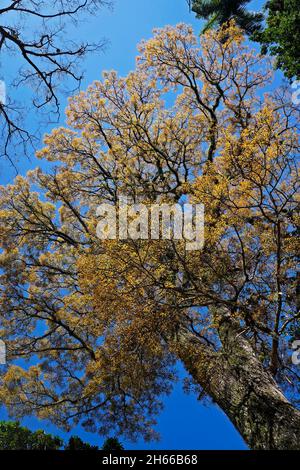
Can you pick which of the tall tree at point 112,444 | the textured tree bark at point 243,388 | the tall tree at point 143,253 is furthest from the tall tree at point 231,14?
the tall tree at point 112,444

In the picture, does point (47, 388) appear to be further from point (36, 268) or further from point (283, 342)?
point (283, 342)

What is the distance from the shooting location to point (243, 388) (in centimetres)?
491

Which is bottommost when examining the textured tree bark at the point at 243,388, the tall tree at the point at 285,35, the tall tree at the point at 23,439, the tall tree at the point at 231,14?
the tall tree at the point at 23,439

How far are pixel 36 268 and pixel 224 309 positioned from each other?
5.97 m

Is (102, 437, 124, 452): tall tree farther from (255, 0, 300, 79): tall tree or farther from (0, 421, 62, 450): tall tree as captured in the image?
(255, 0, 300, 79): tall tree

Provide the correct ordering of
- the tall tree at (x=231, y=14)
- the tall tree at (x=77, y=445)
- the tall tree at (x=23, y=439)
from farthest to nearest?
the tall tree at (x=231, y=14) → the tall tree at (x=23, y=439) → the tall tree at (x=77, y=445)

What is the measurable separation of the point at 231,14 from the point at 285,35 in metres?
6.44

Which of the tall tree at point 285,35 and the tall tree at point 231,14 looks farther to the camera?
the tall tree at point 231,14

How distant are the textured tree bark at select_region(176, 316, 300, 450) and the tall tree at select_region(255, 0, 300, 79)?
5141 mm

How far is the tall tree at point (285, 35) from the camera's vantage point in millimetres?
6480

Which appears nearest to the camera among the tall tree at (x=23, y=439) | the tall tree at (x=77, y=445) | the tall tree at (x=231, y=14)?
the tall tree at (x=77, y=445)

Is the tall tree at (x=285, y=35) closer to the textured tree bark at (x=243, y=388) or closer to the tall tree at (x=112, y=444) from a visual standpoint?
the textured tree bark at (x=243, y=388)

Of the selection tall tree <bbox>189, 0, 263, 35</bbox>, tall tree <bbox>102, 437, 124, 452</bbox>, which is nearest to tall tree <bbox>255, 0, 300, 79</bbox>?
tall tree <bbox>189, 0, 263, 35</bbox>

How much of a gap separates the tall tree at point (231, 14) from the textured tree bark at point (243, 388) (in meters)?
10.4
